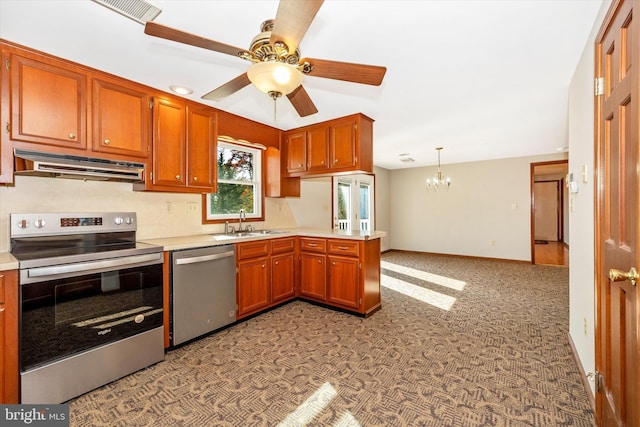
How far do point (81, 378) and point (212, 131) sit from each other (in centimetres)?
239

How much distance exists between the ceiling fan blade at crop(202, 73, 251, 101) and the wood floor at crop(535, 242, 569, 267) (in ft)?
23.0

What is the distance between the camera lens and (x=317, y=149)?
12.2 feet

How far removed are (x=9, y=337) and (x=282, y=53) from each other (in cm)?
227

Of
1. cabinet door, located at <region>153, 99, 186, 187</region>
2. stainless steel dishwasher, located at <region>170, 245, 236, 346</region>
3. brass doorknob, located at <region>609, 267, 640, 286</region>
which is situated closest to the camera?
brass doorknob, located at <region>609, 267, 640, 286</region>

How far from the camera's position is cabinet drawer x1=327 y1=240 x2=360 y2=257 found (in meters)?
3.21

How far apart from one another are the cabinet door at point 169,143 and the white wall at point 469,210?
6.07 metres

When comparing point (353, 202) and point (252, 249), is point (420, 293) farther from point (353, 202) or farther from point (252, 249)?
point (353, 202)

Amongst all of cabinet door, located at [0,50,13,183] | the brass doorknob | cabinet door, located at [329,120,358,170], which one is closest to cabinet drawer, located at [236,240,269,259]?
cabinet door, located at [329,120,358,170]

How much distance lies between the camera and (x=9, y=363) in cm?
167

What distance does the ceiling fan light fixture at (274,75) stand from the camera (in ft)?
4.87

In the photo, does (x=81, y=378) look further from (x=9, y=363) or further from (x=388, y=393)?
(x=388, y=393)

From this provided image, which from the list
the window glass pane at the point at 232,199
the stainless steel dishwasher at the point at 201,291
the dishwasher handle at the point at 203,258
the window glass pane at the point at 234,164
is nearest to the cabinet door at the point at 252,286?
A: the stainless steel dishwasher at the point at 201,291

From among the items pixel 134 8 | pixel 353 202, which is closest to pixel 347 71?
pixel 134 8

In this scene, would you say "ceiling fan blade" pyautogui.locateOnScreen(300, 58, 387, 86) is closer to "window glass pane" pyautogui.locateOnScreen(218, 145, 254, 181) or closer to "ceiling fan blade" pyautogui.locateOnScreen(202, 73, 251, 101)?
"ceiling fan blade" pyautogui.locateOnScreen(202, 73, 251, 101)
